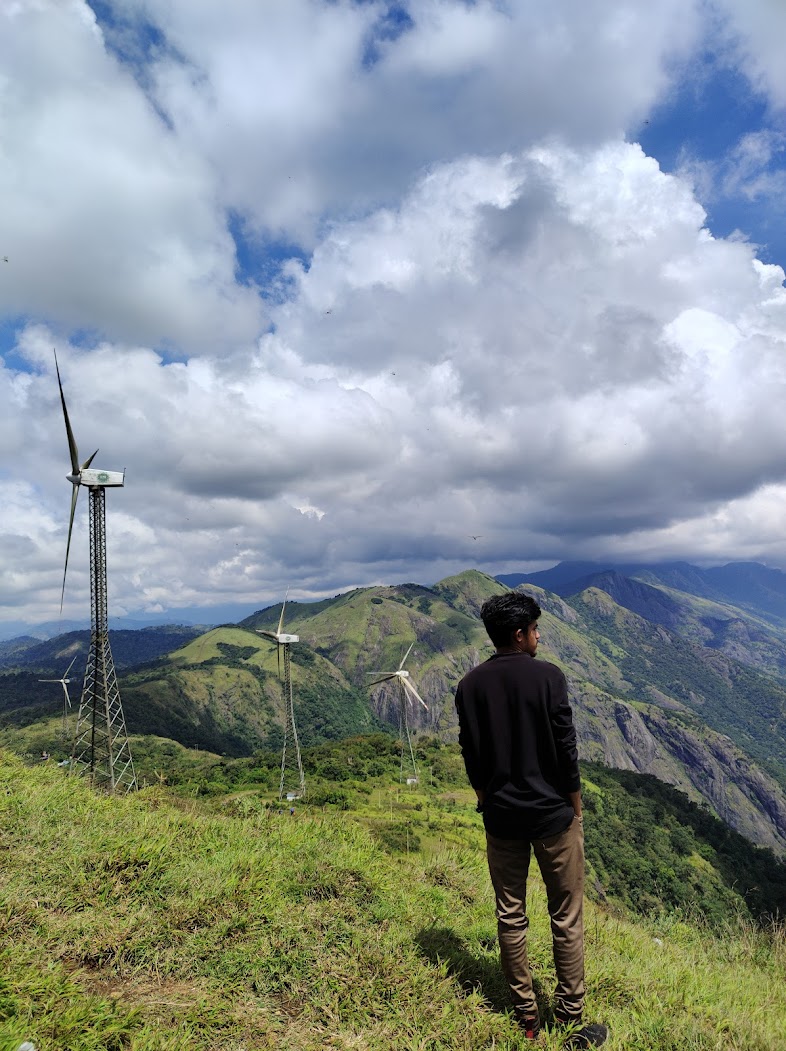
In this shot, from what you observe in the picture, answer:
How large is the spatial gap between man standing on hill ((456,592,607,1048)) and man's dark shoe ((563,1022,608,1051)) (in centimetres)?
2

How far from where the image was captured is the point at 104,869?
739 centimetres

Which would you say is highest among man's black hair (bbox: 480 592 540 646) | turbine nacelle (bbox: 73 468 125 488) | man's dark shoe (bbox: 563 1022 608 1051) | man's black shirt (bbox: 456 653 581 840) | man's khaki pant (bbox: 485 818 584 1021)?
turbine nacelle (bbox: 73 468 125 488)

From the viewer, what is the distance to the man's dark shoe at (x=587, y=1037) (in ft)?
17.8

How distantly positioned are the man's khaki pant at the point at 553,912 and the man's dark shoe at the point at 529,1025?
0.04 m

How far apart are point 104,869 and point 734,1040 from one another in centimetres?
782

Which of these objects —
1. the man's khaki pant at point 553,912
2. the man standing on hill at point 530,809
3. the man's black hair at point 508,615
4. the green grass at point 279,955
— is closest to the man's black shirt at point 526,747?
the man standing on hill at point 530,809

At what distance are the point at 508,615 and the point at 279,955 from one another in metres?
4.82

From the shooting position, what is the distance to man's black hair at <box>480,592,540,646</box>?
6.14 meters

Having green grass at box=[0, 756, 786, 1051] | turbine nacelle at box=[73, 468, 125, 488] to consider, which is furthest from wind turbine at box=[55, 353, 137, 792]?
green grass at box=[0, 756, 786, 1051]

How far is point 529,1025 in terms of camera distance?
558 cm

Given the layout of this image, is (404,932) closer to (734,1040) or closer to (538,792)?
(538,792)

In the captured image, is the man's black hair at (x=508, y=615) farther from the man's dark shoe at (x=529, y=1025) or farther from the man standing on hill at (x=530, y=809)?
the man's dark shoe at (x=529, y=1025)

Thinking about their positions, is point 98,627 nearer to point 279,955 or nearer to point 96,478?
point 96,478

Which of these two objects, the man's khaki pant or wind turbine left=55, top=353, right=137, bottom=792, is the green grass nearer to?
the man's khaki pant
